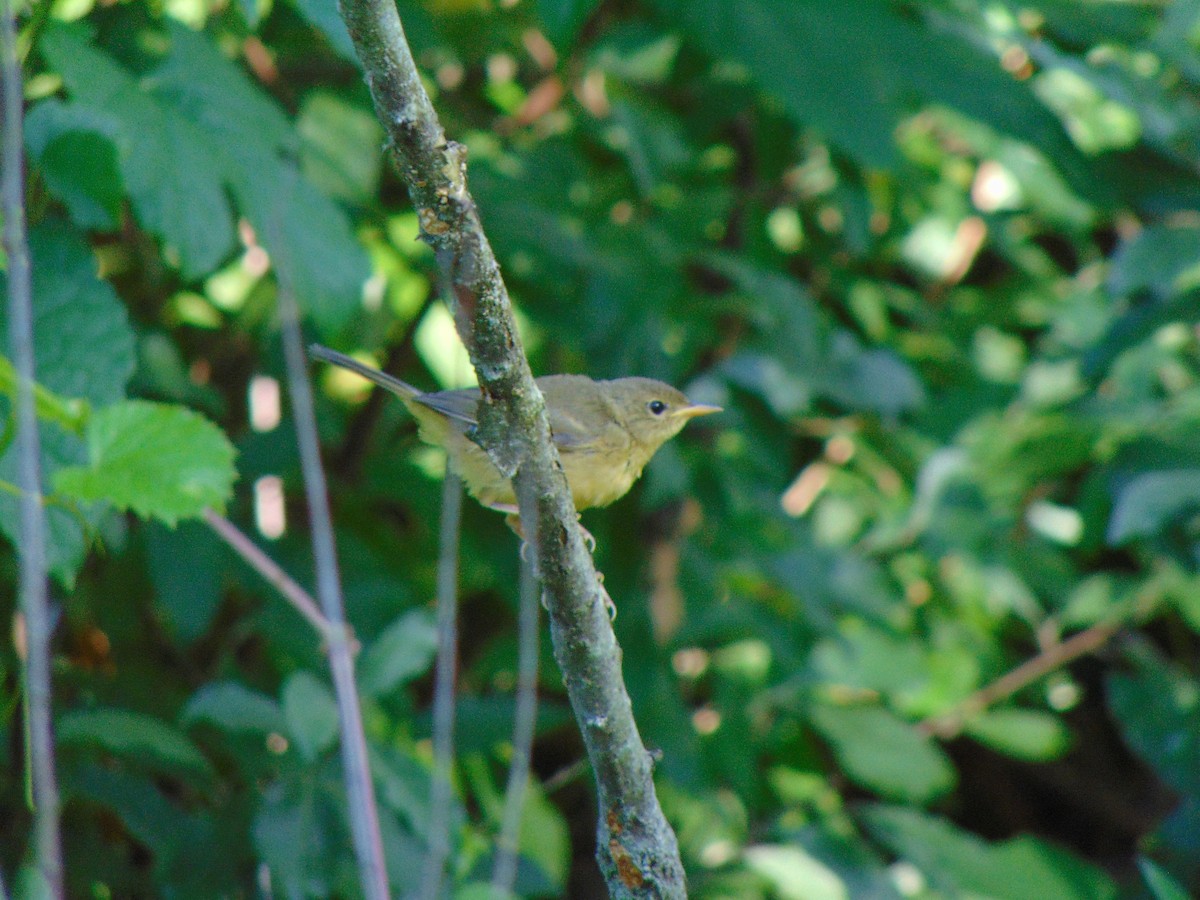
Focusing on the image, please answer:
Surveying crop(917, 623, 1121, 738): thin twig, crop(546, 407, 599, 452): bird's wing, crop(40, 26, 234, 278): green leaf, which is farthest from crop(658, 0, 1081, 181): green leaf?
crop(917, 623, 1121, 738): thin twig

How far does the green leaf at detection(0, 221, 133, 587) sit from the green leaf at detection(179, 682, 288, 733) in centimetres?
96

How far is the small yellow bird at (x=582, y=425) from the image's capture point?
118 inches

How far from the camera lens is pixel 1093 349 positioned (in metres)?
3.91

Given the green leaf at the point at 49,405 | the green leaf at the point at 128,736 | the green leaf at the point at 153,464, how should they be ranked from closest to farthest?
1. the green leaf at the point at 49,405
2. the green leaf at the point at 153,464
3. the green leaf at the point at 128,736

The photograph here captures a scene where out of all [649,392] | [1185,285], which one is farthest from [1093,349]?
[649,392]

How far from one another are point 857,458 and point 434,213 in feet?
11.2

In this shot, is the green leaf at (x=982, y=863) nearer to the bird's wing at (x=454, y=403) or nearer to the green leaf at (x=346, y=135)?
the bird's wing at (x=454, y=403)

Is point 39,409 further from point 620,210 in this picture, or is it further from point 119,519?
point 620,210

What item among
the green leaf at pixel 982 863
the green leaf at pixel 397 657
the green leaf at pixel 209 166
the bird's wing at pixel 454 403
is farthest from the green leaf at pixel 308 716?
the green leaf at pixel 982 863

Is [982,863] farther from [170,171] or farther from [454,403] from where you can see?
[170,171]

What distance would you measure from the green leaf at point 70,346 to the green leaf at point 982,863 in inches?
123

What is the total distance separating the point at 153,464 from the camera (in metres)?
1.71

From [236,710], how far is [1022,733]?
9.70 feet

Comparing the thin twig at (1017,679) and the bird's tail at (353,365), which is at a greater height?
the bird's tail at (353,365)
